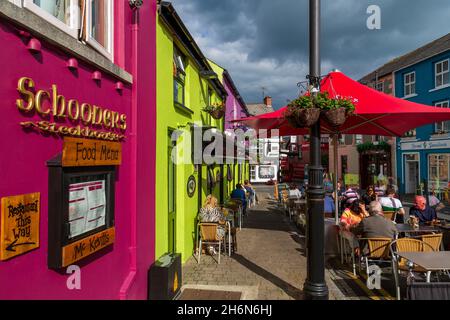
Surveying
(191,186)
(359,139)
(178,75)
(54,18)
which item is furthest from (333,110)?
(359,139)

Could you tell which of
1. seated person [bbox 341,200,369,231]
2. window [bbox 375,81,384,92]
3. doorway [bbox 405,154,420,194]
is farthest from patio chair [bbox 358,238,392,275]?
window [bbox 375,81,384,92]

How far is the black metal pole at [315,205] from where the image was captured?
14.3 feet

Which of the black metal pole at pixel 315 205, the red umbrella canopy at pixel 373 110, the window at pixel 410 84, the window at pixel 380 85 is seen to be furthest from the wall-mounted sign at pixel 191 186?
the window at pixel 380 85

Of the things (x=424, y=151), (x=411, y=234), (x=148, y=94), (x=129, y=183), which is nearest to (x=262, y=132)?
(x=411, y=234)

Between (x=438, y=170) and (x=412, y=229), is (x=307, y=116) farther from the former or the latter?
(x=438, y=170)

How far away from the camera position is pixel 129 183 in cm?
419

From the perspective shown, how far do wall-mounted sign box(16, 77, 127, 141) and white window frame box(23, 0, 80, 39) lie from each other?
2.10 ft

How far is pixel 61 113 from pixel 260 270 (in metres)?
4.83

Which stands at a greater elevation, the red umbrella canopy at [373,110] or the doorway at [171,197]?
the red umbrella canopy at [373,110]

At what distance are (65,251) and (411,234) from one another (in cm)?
671

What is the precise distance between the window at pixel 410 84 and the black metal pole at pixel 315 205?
20069 millimetres

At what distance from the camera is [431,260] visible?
13.7 ft

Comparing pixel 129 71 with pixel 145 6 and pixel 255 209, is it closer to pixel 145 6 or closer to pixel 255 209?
pixel 145 6

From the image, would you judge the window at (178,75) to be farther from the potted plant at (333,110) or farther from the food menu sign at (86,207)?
the food menu sign at (86,207)
